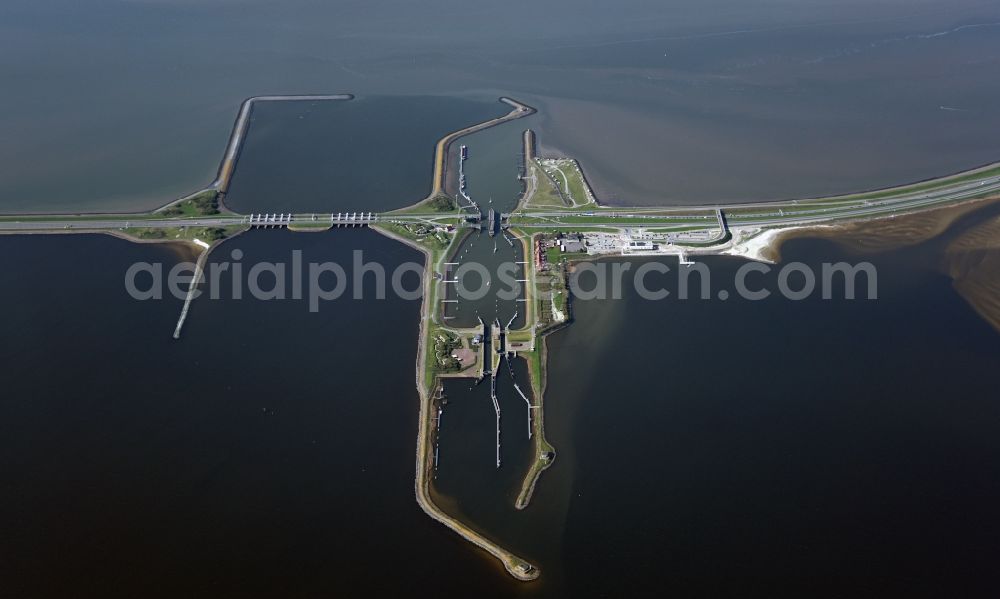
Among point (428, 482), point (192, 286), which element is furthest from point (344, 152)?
point (428, 482)

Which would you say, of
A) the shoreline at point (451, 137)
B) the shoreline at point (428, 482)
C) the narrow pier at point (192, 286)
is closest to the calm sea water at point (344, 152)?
the shoreline at point (451, 137)

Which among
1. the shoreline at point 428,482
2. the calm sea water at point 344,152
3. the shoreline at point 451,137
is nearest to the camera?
the shoreline at point 428,482

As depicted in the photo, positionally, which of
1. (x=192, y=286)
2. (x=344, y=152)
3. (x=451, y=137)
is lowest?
(x=192, y=286)

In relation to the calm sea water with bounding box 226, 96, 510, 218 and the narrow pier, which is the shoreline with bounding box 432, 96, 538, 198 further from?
the narrow pier

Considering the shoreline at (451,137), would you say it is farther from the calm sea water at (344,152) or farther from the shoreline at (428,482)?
the shoreline at (428,482)

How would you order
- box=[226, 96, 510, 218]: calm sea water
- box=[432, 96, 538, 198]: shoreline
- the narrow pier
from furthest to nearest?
box=[432, 96, 538, 198]: shoreline < box=[226, 96, 510, 218]: calm sea water < the narrow pier

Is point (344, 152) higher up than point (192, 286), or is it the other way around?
point (344, 152)

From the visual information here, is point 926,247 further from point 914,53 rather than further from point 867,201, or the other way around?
point 914,53

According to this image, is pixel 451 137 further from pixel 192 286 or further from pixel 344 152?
pixel 192 286

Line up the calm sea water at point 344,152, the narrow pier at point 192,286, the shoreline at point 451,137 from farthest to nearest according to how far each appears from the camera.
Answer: the shoreline at point 451,137 → the calm sea water at point 344,152 → the narrow pier at point 192,286

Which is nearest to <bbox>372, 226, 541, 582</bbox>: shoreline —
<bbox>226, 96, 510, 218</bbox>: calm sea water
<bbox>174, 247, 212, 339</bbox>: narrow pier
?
<bbox>174, 247, 212, 339</bbox>: narrow pier

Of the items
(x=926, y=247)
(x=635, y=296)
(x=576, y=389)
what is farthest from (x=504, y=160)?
(x=926, y=247)
